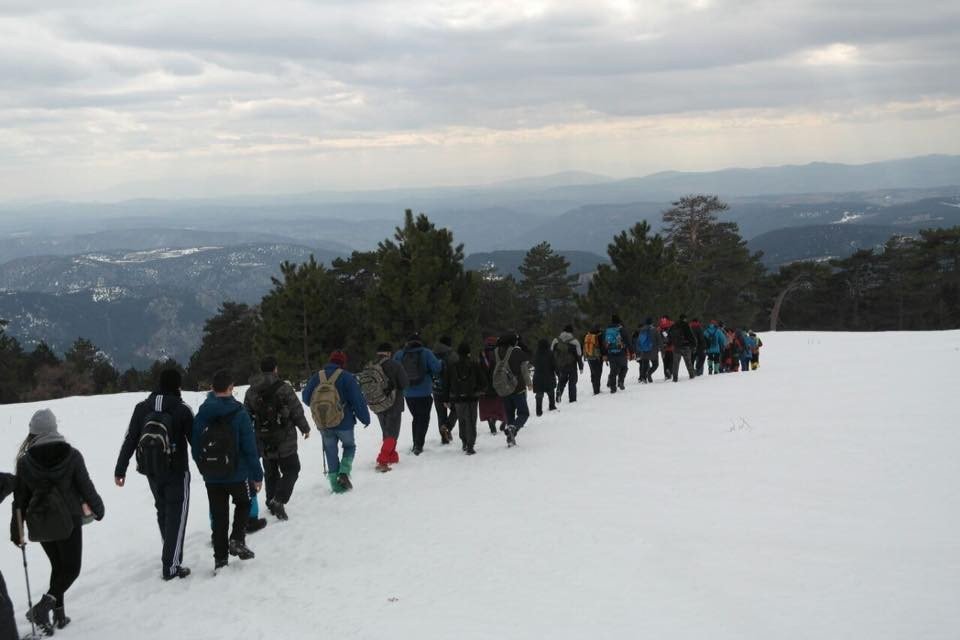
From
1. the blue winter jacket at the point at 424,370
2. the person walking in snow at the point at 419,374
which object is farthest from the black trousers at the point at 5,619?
the blue winter jacket at the point at 424,370

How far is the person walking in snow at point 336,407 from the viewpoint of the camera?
883cm

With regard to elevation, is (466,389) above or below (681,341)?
above

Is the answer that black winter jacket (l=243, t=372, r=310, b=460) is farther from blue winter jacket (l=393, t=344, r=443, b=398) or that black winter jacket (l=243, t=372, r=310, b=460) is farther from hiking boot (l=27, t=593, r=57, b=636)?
blue winter jacket (l=393, t=344, r=443, b=398)

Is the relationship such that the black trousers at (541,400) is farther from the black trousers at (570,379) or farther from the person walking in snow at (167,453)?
the person walking in snow at (167,453)

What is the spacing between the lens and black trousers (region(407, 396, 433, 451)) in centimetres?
1070

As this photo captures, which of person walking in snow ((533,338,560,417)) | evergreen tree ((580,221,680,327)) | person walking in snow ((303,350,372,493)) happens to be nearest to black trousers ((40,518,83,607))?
person walking in snow ((303,350,372,493))

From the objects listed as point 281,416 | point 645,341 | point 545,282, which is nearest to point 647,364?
point 645,341

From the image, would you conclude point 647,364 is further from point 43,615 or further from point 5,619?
point 5,619

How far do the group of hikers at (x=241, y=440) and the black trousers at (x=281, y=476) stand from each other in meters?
0.02

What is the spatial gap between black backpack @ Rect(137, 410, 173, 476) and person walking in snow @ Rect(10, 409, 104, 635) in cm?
54

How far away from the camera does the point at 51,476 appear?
5555mm

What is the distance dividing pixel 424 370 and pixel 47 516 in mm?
5636

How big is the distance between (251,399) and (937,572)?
6.36 metres

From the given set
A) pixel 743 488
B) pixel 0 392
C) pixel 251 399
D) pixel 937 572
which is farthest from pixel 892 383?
pixel 0 392
